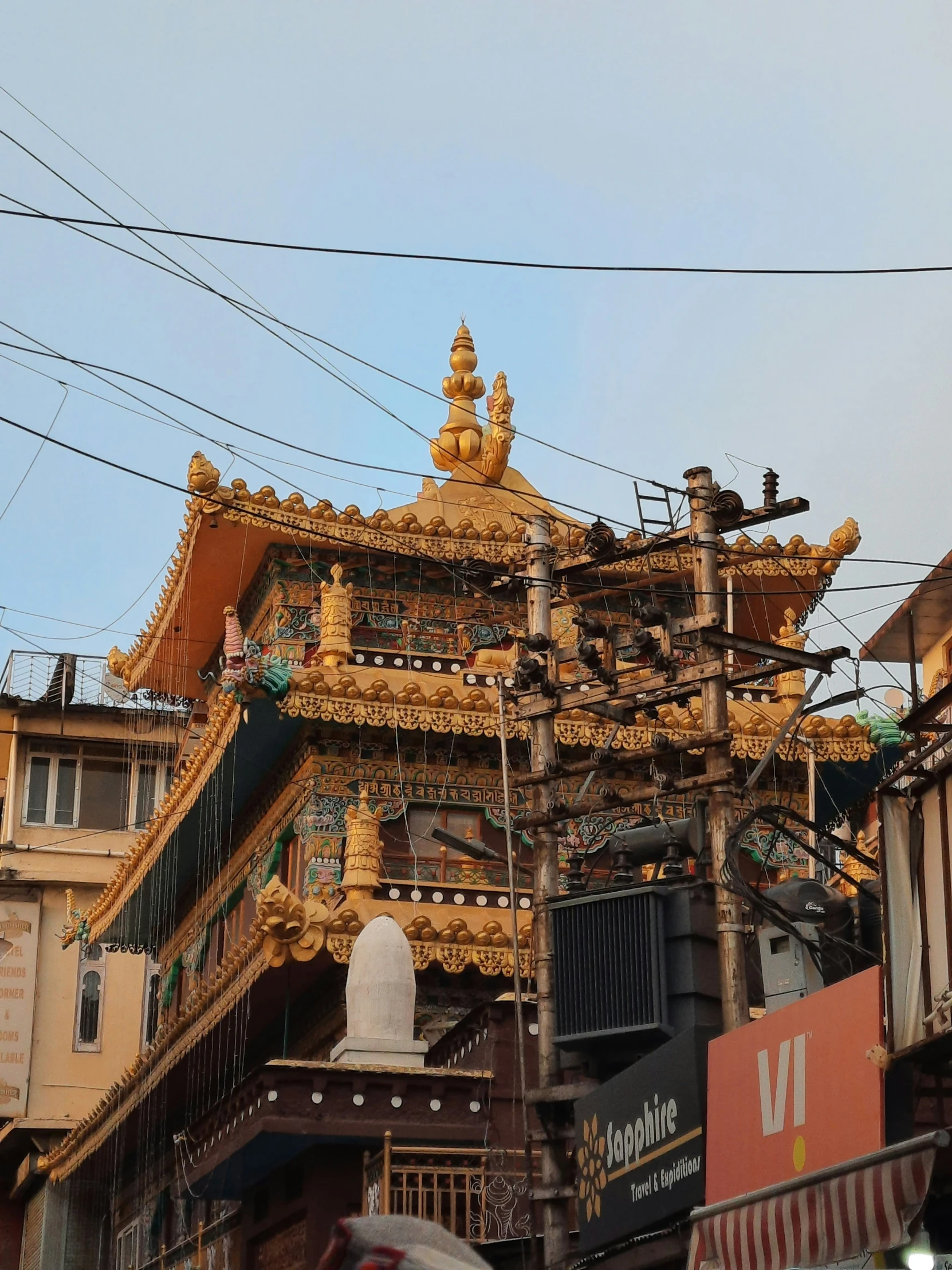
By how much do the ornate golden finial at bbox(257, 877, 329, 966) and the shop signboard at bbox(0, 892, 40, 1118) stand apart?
19.8 meters

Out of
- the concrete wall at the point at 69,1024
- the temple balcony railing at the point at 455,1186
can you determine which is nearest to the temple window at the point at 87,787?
the concrete wall at the point at 69,1024

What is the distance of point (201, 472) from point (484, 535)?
432cm

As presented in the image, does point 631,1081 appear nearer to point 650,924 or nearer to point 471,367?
point 650,924

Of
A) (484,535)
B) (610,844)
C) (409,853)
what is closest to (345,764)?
(409,853)

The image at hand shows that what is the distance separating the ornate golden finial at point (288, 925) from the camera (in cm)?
2208

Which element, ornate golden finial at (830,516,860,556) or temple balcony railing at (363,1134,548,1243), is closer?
temple balcony railing at (363,1134,548,1243)

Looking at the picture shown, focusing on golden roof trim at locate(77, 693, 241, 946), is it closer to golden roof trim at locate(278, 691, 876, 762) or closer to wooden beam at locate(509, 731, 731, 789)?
golden roof trim at locate(278, 691, 876, 762)

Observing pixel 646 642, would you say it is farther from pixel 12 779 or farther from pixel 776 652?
pixel 12 779

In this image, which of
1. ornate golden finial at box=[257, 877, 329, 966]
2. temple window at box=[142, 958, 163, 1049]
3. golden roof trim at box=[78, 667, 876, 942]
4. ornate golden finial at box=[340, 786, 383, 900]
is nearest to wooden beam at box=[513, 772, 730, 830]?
ornate golden finial at box=[257, 877, 329, 966]

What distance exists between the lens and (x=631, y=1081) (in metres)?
15.6

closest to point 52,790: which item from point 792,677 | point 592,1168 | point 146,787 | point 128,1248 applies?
point 146,787

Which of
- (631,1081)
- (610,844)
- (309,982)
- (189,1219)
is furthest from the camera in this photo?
(189,1219)

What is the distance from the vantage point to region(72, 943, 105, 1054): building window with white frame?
41.2 metres

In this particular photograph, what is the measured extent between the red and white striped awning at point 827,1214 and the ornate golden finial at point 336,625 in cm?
1270
